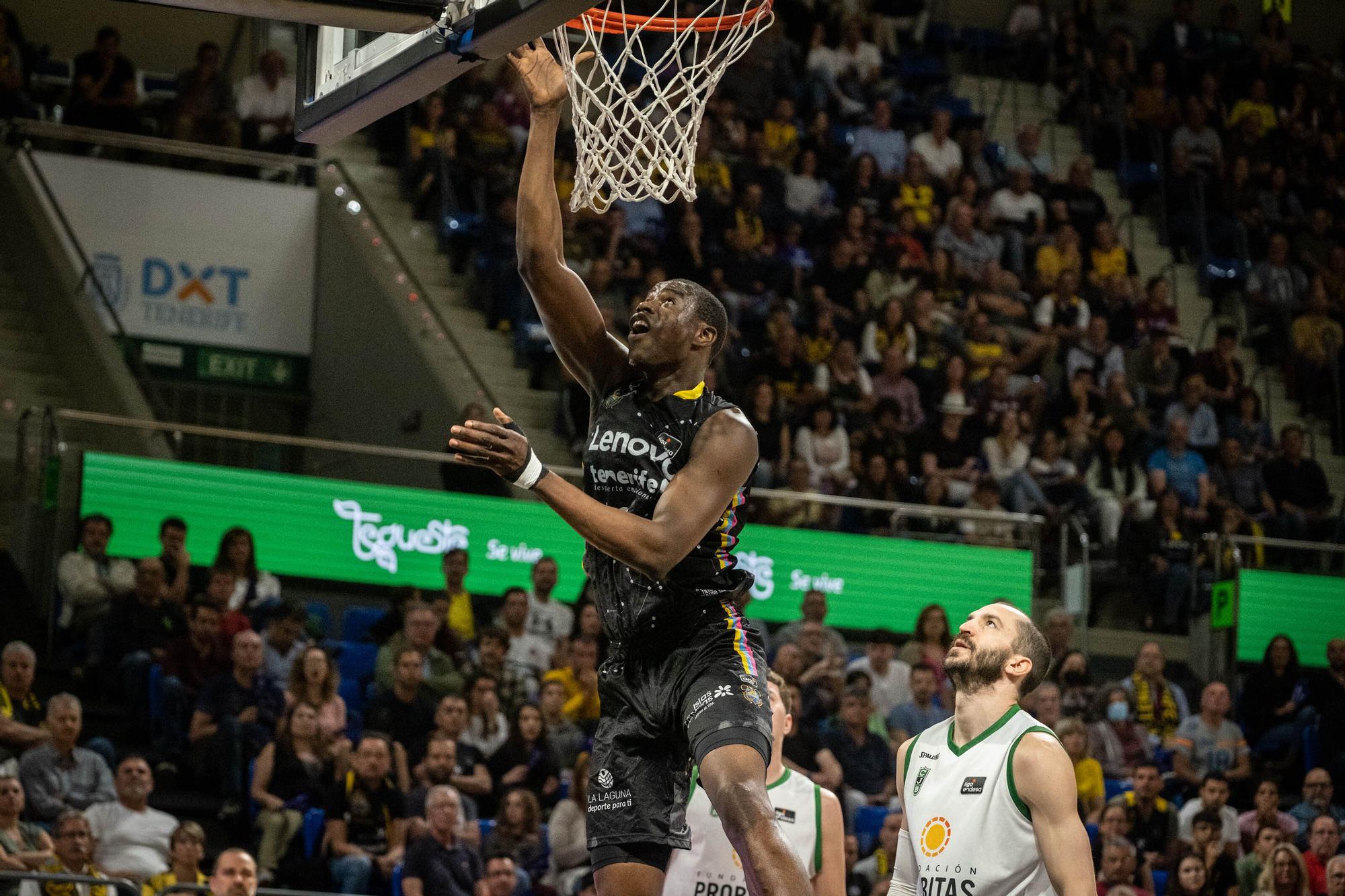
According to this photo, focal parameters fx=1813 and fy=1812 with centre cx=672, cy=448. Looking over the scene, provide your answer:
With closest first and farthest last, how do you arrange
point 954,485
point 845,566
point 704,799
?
point 704,799
point 845,566
point 954,485

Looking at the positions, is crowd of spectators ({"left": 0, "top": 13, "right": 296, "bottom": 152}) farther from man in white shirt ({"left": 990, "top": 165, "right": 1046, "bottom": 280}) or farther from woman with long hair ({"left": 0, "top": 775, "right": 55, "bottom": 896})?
woman with long hair ({"left": 0, "top": 775, "right": 55, "bottom": 896})

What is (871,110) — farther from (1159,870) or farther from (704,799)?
(704,799)

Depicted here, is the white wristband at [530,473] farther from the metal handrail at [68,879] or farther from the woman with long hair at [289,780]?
the woman with long hair at [289,780]

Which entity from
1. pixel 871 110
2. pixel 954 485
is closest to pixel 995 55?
pixel 871 110

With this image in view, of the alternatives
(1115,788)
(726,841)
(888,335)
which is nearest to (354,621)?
(1115,788)

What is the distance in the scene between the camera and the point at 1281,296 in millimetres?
19078

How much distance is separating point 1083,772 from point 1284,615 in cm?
305

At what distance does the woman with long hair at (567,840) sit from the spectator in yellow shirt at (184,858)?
2133 millimetres

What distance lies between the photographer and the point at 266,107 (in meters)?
16.9

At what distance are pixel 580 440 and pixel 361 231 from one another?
128 inches

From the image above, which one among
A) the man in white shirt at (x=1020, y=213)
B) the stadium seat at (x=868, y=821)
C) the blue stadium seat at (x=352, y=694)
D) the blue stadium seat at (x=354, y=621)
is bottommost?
the stadium seat at (x=868, y=821)

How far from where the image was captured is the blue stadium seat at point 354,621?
12.7 metres

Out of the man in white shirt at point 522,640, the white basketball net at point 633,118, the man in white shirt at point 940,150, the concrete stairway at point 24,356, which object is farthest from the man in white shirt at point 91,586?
the man in white shirt at point 940,150

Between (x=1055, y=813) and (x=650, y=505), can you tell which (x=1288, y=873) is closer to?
(x=1055, y=813)
